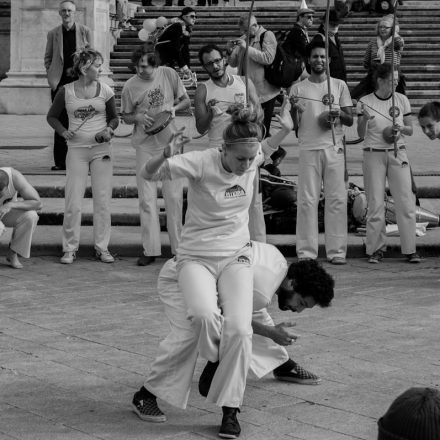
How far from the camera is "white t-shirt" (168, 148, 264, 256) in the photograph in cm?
521

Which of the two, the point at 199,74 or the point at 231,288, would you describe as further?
the point at 199,74

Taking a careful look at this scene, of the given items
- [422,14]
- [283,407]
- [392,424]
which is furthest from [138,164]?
[422,14]

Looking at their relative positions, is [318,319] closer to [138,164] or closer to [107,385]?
[107,385]

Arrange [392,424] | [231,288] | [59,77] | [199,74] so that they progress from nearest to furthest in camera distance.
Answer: [392,424], [231,288], [59,77], [199,74]

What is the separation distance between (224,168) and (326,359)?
1654mm

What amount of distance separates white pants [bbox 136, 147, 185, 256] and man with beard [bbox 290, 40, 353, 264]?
993 mm

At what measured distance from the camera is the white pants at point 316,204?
9516 millimetres

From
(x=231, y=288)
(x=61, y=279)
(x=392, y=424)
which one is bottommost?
(x=61, y=279)

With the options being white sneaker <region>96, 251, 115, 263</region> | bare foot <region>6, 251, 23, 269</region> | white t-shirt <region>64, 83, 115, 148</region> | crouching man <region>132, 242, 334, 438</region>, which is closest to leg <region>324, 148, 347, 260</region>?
white sneaker <region>96, 251, 115, 263</region>

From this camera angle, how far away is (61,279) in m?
8.88

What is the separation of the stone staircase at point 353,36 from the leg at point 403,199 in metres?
8.92

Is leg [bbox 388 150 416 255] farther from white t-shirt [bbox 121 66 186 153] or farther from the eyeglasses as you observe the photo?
white t-shirt [bbox 121 66 186 153]

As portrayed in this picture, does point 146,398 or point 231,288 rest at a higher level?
point 231,288

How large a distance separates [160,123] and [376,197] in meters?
1.88
